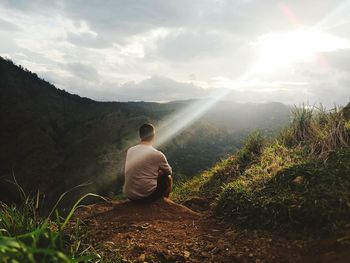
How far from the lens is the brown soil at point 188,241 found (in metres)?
4.93

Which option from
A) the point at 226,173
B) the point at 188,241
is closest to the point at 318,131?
the point at 226,173

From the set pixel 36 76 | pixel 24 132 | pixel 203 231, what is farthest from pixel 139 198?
pixel 36 76

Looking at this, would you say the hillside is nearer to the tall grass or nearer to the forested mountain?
the tall grass

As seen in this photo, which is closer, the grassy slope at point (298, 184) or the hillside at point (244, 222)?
the hillside at point (244, 222)

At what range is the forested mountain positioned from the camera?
189 ft

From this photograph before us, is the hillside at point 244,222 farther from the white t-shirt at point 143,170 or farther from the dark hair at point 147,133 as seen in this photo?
the dark hair at point 147,133

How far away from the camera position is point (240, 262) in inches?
199

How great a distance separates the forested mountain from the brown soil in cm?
4099

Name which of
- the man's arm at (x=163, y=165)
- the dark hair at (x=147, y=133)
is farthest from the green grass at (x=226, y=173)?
the dark hair at (x=147, y=133)

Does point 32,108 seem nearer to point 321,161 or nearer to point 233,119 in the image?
point 233,119

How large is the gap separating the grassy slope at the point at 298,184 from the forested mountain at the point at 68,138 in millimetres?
38351

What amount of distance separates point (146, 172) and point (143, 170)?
0.07 m

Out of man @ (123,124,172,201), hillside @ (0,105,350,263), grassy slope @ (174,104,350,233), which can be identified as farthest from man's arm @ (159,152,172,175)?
grassy slope @ (174,104,350,233)

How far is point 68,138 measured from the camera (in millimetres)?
66000
